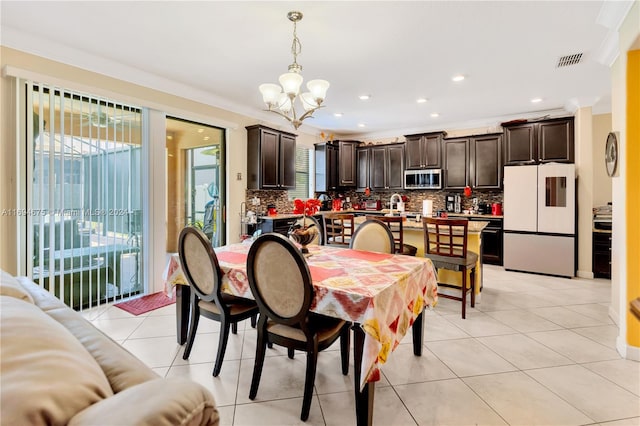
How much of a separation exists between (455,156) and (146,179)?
5.23 metres

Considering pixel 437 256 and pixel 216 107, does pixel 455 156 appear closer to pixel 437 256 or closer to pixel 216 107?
pixel 437 256

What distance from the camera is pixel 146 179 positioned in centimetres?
372

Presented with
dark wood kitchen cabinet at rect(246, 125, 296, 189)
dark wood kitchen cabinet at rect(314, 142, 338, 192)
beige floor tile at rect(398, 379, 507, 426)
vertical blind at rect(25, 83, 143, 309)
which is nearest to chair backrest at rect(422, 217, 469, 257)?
beige floor tile at rect(398, 379, 507, 426)

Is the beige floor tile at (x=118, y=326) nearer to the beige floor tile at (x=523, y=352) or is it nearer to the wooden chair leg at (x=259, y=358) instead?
the wooden chair leg at (x=259, y=358)

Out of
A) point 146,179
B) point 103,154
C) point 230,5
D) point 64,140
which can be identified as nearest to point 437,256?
point 230,5

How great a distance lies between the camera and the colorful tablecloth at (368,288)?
1522mm

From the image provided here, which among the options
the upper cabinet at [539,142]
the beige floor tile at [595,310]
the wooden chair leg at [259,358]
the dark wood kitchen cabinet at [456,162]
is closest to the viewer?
the wooden chair leg at [259,358]

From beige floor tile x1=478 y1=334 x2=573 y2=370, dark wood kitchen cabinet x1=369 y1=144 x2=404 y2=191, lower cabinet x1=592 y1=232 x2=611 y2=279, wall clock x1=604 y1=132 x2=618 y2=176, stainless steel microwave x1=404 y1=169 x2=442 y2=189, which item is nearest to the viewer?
beige floor tile x1=478 y1=334 x2=573 y2=370

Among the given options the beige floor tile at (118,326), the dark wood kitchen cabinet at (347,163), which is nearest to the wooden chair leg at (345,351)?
the beige floor tile at (118,326)

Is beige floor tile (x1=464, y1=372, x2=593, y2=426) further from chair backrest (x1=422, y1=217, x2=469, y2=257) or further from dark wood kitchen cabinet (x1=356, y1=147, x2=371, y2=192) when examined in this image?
dark wood kitchen cabinet (x1=356, y1=147, x2=371, y2=192)

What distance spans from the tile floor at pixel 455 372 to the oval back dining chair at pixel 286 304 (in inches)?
9.0

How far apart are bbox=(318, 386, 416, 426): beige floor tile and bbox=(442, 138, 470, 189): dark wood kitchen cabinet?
485cm

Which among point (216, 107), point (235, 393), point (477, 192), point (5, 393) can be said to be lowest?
point (235, 393)

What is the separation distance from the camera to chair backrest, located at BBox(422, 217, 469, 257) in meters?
3.15
